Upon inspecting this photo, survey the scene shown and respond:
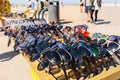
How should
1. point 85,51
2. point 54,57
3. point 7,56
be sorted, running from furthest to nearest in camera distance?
point 7,56 → point 85,51 → point 54,57

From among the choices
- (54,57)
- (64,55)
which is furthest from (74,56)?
(54,57)

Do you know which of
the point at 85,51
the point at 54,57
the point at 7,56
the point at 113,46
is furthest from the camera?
the point at 7,56

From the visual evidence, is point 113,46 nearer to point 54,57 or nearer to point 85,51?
point 85,51

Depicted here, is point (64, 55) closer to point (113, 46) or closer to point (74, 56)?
point (74, 56)

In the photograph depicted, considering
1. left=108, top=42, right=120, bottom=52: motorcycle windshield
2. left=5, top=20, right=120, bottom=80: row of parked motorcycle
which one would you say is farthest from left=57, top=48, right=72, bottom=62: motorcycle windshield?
left=108, top=42, right=120, bottom=52: motorcycle windshield

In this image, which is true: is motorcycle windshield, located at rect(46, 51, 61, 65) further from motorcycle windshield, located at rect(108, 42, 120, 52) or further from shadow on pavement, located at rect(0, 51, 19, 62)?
shadow on pavement, located at rect(0, 51, 19, 62)

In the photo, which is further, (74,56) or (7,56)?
(7,56)

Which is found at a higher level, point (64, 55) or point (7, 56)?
point (64, 55)

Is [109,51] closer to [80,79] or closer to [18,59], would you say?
[80,79]

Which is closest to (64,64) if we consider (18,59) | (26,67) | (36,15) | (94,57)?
(94,57)

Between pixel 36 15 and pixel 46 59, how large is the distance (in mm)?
10362

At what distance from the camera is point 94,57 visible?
262 cm

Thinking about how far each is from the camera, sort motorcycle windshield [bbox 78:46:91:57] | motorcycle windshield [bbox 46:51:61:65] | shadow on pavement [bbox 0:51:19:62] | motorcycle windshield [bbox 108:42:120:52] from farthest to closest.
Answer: shadow on pavement [bbox 0:51:19:62] < motorcycle windshield [bbox 108:42:120:52] < motorcycle windshield [bbox 78:46:91:57] < motorcycle windshield [bbox 46:51:61:65]

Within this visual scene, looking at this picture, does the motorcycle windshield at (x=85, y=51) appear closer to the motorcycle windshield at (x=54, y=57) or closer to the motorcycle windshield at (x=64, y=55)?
the motorcycle windshield at (x=64, y=55)
